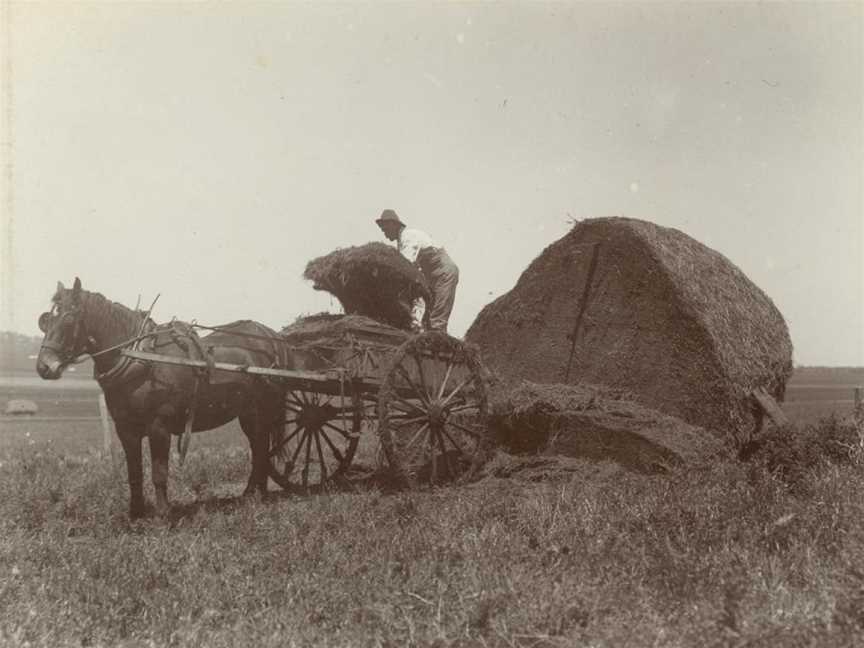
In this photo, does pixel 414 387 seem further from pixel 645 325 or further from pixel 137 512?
pixel 137 512

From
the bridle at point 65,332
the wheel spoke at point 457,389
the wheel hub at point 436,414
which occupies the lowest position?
the wheel hub at point 436,414

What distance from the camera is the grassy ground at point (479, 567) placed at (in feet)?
14.4

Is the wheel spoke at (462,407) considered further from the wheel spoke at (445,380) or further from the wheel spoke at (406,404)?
the wheel spoke at (406,404)

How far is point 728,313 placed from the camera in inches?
377

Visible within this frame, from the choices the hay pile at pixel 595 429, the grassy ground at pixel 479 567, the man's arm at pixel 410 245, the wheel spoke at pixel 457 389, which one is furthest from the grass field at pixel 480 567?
the man's arm at pixel 410 245

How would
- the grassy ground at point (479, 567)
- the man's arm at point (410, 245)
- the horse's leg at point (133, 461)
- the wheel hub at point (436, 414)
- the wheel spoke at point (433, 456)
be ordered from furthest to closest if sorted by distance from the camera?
1. the man's arm at point (410, 245)
2. the wheel hub at point (436, 414)
3. the wheel spoke at point (433, 456)
4. the horse's leg at point (133, 461)
5. the grassy ground at point (479, 567)

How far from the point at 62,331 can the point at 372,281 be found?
3.42 meters

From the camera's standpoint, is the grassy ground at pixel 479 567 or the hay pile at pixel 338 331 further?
the hay pile at pixel 338 331

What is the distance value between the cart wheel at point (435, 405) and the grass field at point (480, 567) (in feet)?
2.38

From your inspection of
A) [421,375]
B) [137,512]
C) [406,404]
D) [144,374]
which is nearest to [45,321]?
[144,374]

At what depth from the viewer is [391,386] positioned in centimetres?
836

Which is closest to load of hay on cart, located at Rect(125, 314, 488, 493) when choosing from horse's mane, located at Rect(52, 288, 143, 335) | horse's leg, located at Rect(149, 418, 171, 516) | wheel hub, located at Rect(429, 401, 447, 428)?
wheel hub, located at Rect(429, 401, 447, 428)

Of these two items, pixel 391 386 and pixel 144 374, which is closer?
pixel 144 374

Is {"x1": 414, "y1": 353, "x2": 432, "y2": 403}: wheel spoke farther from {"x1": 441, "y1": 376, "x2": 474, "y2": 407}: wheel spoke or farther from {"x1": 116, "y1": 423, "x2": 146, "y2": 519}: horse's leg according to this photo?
{"x1": 116, "y1": 423, "x2": 146, "y2": 519}: horse's leg
